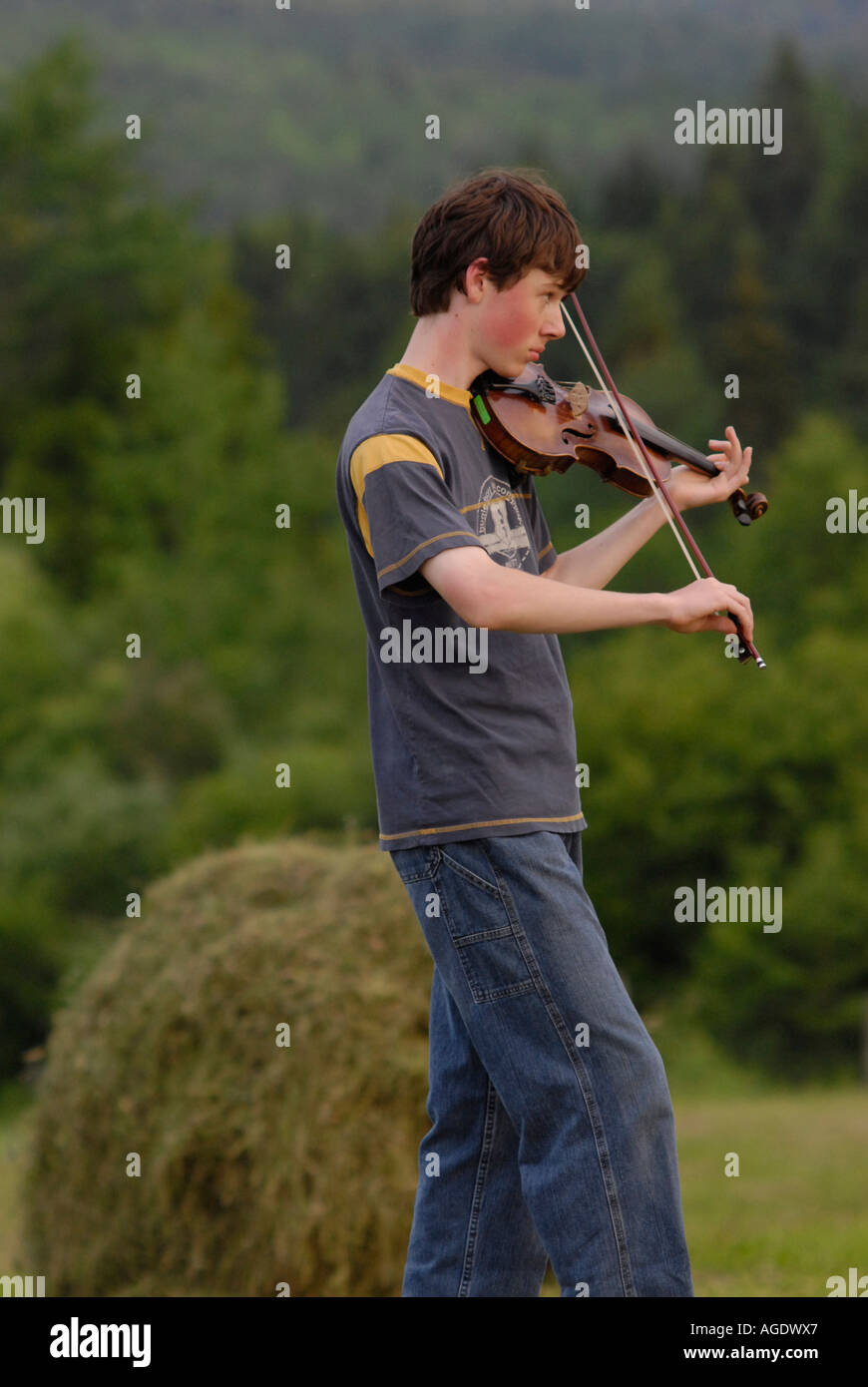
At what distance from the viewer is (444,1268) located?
2566 millimetres

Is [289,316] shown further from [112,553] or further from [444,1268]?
[444,1268]

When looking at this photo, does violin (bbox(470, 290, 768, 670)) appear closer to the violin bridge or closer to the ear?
the violin bridge

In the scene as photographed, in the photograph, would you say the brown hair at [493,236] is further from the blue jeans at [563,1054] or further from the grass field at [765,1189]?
the grass field at [765,1189]

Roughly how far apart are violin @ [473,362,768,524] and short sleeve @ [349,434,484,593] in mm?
207

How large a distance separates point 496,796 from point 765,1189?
482 cm

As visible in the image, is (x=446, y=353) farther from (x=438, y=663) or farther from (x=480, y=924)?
(x=480, y=924)

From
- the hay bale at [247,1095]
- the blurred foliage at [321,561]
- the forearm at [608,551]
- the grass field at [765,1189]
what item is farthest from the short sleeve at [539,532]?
the blurred foliage at [321,561]

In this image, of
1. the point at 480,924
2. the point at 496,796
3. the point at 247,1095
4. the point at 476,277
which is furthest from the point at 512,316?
the point at 247,1095

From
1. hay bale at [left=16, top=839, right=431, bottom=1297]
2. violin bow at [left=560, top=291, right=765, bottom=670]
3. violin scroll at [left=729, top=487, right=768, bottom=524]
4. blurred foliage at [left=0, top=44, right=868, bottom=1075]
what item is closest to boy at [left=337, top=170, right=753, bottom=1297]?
violin bow at [left=560, top=291, right=765, bottom=670]

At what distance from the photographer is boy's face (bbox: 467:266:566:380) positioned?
8.16 feet

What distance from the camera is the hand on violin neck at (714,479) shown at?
106 inches

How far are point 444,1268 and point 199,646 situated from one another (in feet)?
66.2

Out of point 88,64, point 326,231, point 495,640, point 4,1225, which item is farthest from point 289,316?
point 495,640

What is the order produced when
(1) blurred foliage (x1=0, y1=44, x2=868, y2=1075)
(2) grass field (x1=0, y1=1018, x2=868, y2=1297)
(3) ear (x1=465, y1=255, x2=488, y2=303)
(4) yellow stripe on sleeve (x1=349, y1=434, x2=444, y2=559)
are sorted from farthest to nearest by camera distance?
1. (1) blurred foliage (x1=0, y1=44, x2=868, y2=1075)
2. (2) grass field (x1=0, y1=1018, x2=868, y2=1297)
3. (3) ear (x1=465, y1=255, x2=488, y2=303)
4. (4) yellow stripe on sleeve (x1=349, y1=434, x2=444, y2=559)
